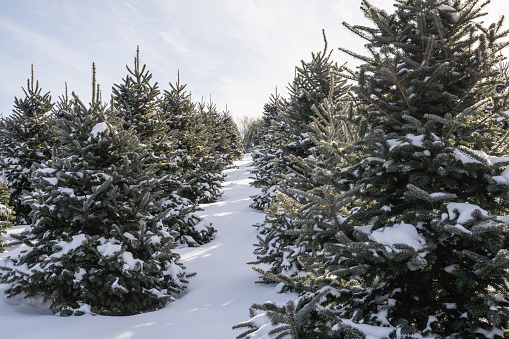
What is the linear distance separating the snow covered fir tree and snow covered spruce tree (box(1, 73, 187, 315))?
114 inches

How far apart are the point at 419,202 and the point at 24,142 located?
1333 cm

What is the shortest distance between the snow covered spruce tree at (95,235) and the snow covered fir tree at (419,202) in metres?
2.91

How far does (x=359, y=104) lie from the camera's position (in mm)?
3225

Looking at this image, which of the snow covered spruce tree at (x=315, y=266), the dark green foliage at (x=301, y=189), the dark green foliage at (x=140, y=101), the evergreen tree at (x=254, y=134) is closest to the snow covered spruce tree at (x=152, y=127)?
the dark green foliage at (x=140, y=101)

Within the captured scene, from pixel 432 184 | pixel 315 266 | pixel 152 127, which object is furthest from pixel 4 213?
pixel 432 184

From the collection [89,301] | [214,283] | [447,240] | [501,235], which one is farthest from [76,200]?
[501,235]

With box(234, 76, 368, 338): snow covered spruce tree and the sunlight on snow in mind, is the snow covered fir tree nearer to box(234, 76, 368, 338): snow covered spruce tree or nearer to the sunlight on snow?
box(234, 76, 368, 338): snow covered spruce tree

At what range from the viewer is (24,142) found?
11.2m

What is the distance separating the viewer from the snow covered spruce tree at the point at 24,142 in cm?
1080

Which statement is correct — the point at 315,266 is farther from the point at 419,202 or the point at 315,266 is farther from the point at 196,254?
the point at 196,254

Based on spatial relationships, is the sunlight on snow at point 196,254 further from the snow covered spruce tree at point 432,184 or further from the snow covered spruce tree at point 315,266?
the snow covered spruce tree at point 432,184

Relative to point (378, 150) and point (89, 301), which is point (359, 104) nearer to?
point (378, 150)

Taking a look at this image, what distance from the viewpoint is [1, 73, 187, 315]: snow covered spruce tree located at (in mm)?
4445

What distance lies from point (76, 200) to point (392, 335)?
4.58 meters
